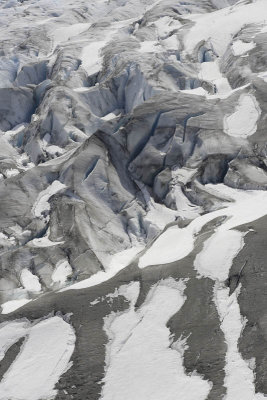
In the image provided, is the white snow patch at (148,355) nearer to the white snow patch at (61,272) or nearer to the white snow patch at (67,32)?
the white snow patch at (61,272)

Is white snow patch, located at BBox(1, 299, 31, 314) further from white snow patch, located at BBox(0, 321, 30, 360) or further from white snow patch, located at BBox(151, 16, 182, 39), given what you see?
white snow patch, located at BBox(151, 16, 182, 39)

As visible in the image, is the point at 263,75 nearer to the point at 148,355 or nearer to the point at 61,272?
the point at 61,272

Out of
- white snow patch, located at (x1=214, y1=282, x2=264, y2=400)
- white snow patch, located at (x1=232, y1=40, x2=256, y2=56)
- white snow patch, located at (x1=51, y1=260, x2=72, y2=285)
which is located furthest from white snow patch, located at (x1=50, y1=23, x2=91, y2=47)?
white snow patch, located at (x1=214, y1=282, x2=264, y2=400)

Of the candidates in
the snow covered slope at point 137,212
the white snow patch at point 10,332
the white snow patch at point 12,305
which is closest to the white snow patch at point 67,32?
the snow covered slope at point 137,212

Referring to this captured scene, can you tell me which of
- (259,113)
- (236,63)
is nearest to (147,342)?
(259,113)

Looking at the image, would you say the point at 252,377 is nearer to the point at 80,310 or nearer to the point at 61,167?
the point at 80,310
